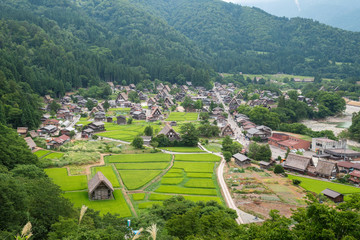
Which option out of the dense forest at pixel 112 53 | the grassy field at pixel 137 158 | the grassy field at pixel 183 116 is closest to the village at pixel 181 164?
the grassy field at pixel 137 158

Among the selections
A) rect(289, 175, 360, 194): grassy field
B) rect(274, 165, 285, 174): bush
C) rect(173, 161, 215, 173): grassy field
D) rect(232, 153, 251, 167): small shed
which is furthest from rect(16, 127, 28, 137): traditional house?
rect(289, 175, 360, 194): grassy field

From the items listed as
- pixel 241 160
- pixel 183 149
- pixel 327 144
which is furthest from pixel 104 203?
pixel 327 144

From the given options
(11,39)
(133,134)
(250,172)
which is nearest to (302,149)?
(250,172)

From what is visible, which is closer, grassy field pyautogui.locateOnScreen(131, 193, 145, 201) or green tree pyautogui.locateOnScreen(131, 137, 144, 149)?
grassy field pyautogui.locateOnScreen(131, 193, 145, 201)

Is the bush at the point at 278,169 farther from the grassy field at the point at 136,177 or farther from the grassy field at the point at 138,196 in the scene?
the grassy field at the point at 138,196

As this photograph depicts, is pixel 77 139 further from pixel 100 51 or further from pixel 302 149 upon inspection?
pixel 100 51

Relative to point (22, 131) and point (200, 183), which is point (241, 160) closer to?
point (200, 183)

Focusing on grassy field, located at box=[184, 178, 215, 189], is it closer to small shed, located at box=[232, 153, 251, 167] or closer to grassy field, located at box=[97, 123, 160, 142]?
small shed, located at box=[232, 153, 251, 167]

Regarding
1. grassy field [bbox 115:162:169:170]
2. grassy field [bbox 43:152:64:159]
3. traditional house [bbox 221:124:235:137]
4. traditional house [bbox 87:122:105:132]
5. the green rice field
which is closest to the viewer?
grassy field [bbox 115:162:169:170]
